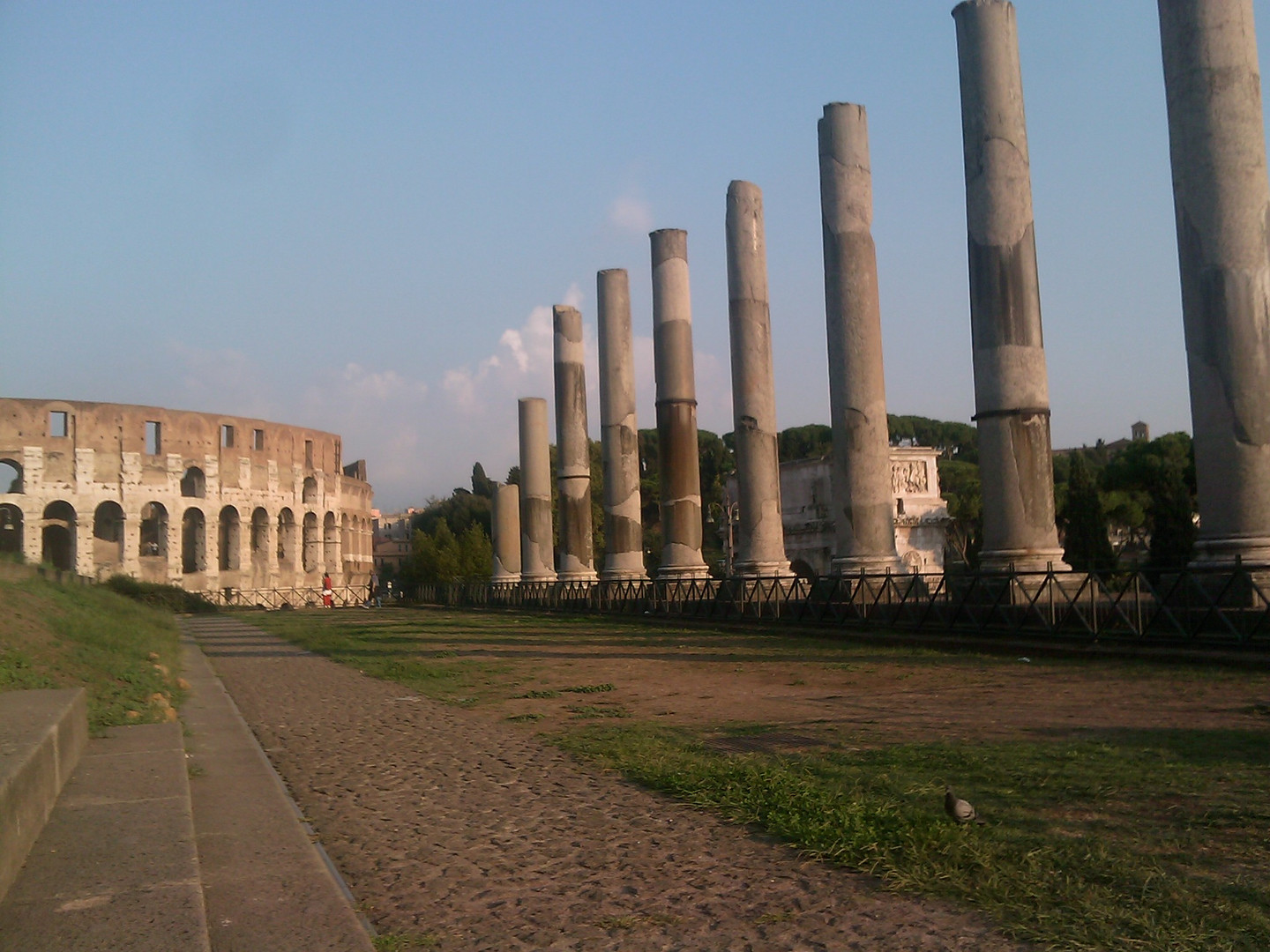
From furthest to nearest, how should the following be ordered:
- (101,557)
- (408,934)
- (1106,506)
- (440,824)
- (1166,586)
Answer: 1. (101,557)
2. (1106,506)
3. (1166,586)
4. (440,824)
5. (408,934)

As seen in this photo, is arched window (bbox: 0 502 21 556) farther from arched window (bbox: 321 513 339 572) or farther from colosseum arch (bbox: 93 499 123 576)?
arched window (bbox: 321 513 339 572)

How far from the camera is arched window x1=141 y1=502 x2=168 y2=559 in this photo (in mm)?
53719

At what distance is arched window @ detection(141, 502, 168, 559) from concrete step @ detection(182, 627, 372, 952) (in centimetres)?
5023

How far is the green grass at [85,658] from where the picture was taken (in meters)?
7.47

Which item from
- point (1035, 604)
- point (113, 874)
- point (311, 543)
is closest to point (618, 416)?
point (1035, 604)

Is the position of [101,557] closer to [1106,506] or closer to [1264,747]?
[1106,506]

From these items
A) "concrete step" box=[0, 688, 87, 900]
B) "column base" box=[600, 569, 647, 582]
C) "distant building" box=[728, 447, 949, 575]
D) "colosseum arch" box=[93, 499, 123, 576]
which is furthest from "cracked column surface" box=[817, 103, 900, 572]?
"colosseum arch" box=[93, 499, 123, 576]

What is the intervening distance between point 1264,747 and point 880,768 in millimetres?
2083

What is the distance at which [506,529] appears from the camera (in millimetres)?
41062

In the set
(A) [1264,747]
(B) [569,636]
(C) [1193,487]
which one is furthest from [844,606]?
(C) [1193,487]

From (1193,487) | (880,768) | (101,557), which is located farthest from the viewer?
(101,557)

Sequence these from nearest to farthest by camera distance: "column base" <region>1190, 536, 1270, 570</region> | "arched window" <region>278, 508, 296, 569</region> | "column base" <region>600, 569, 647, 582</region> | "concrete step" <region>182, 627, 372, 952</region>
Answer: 1. "concrete step" <region>182, 627, 372, 952</region>
2. "column base" <region>1190, 536, 1270, 570</region>
3. "column base" <region>600, 569, 647, 582</region>
4. "arched window" <region>278, 508, 296, 569</region>

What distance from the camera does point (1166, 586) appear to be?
1159 centimetres

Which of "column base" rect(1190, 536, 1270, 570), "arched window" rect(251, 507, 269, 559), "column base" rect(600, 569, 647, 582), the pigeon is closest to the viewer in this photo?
the pigeon
